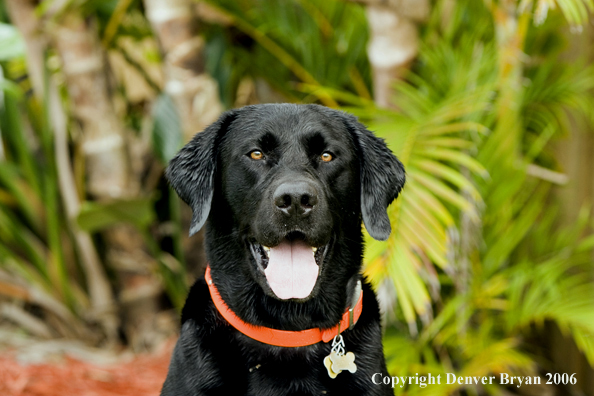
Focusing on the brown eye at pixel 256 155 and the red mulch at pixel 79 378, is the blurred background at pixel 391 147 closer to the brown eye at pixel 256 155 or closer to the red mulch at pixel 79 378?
the red mulch at pixel 79 378

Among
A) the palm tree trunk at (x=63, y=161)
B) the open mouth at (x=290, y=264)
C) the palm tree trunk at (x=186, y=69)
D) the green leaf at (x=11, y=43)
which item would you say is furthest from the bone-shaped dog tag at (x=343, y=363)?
the green leaf at (x=11, y=43)

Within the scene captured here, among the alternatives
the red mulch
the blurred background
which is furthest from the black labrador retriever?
the red mulch

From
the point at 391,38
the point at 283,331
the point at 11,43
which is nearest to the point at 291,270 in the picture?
the point at 283,331

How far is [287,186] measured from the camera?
1756mm

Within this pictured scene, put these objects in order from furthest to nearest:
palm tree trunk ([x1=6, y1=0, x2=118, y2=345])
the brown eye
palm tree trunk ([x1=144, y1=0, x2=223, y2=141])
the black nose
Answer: palm tree trunk ([x1=6, y1=0, x2=118, y2=345]) → palm tree trunk ([x1=144, y1=0, x2=223, y2=141]) → the brown eye → the black nose

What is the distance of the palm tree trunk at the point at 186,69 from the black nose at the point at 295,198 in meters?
2.10

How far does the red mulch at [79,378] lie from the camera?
330 cm

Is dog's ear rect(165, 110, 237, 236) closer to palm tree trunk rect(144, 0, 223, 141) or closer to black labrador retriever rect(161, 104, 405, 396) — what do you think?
black labrador retriever rect(161, 104, 405, 396)

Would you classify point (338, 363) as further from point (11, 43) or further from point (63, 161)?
point (11, 43)

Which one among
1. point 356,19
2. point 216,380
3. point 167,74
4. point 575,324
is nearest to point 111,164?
point 167,74

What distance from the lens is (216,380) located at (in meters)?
1.79

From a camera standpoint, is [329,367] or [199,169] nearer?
[329,367]

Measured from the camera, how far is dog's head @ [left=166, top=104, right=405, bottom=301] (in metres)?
1.79

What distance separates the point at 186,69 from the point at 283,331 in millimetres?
2353
